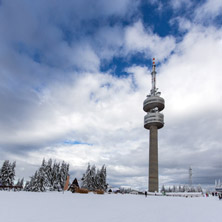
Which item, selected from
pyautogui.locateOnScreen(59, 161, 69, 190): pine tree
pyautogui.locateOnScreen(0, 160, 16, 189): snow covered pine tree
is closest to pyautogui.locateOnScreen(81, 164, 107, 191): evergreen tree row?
pyautogui.locateOnScreen(59, 161, 69, 190): pine tree

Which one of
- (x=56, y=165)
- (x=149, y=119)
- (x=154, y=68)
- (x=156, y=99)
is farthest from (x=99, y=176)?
(x=154, y=68)

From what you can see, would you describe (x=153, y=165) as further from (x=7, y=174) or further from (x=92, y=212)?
(x=92, y=212)

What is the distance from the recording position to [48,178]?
2427 inches

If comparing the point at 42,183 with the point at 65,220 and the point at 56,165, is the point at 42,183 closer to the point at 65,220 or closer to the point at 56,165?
the point at 56,165

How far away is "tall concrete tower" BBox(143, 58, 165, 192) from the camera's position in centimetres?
7338

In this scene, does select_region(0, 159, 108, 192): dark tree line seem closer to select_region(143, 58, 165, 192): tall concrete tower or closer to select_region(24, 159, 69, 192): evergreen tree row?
select_region(24, 159, 69, 192): evergreen tree row

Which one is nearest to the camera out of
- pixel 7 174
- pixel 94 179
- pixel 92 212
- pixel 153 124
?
pixel 92 212

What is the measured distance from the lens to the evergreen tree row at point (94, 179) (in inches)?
2630

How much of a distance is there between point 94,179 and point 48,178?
52.9ft

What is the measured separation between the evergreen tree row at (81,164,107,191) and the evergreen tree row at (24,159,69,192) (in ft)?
27.2

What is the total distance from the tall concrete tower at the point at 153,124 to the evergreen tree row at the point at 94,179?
17919mm

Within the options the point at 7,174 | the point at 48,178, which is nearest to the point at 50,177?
the point at 48,178

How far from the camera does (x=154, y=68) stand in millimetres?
98062

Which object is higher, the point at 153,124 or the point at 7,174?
the point at 153,124
